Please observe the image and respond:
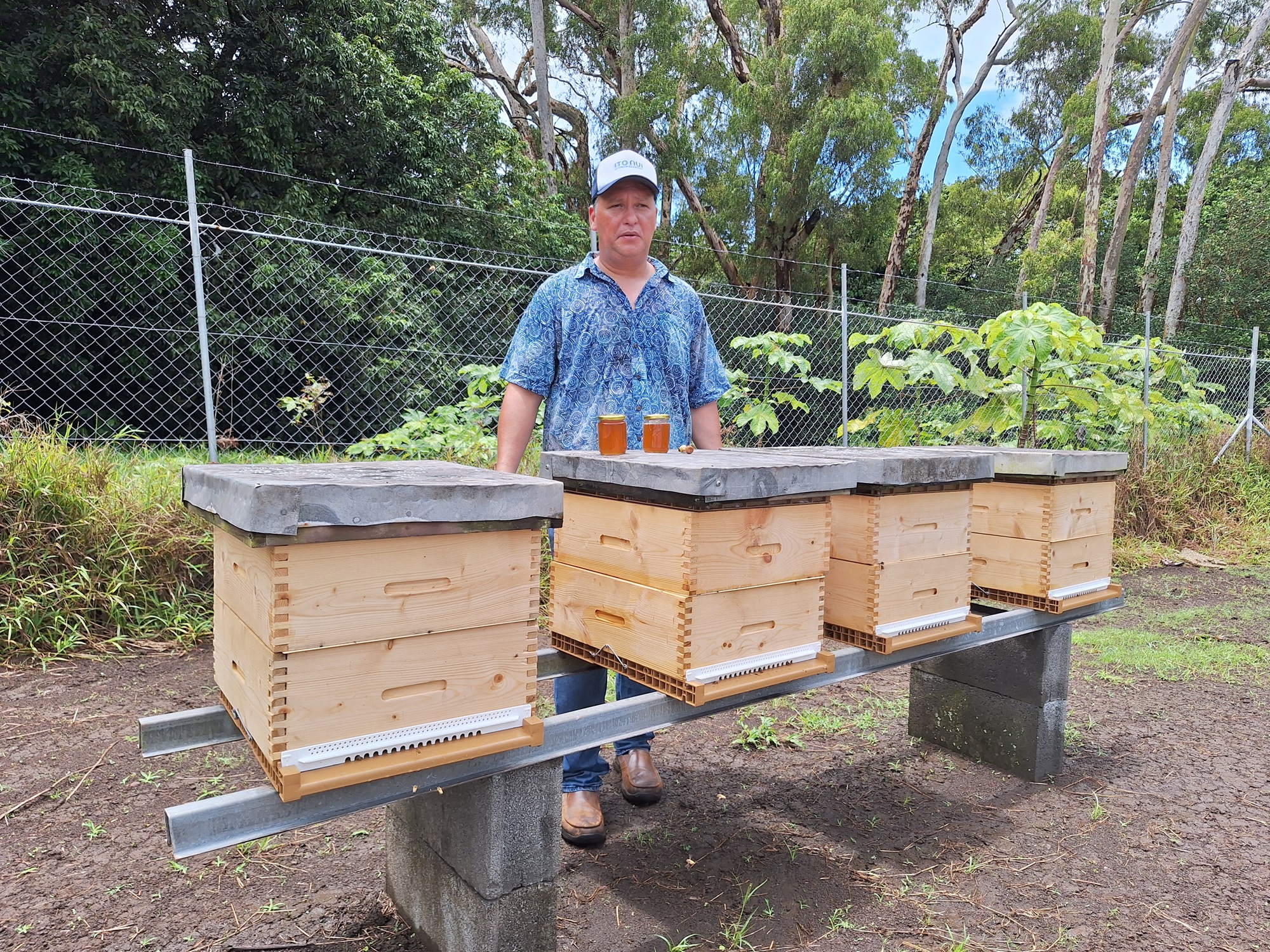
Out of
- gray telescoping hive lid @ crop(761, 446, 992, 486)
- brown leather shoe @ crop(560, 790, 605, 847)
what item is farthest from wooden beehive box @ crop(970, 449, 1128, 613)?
brown leather shoe @ crop(560, 790, 605, 847)

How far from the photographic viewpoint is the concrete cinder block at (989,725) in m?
3.12

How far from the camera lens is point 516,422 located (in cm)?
254

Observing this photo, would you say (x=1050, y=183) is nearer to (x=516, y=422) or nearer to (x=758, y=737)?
(x=758, y=737)

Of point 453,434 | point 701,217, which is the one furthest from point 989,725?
point 701,217

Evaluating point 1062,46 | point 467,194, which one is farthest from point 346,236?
point 1062,46

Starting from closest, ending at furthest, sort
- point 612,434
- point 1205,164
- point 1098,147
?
point 612,434
point 1098,147
point 1205,164

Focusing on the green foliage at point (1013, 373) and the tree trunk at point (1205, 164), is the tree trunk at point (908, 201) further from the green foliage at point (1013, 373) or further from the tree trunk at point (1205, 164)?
the green foliage at point (1013, 373)

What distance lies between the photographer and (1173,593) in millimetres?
6277

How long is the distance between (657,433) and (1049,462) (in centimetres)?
141

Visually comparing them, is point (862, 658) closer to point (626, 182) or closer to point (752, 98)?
point (626, 182)

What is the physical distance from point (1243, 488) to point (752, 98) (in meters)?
11.7

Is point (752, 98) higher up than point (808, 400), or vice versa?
point (752, 98)

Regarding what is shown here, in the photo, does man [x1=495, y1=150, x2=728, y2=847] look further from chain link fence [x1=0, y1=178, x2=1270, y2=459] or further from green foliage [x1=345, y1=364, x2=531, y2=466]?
chain link fence [x1=0, y1=178, x2=1270, y2=459]

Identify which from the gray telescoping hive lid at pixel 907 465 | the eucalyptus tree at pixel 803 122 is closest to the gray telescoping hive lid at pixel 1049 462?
the gray telescoping hive lid at pixel 907 465
